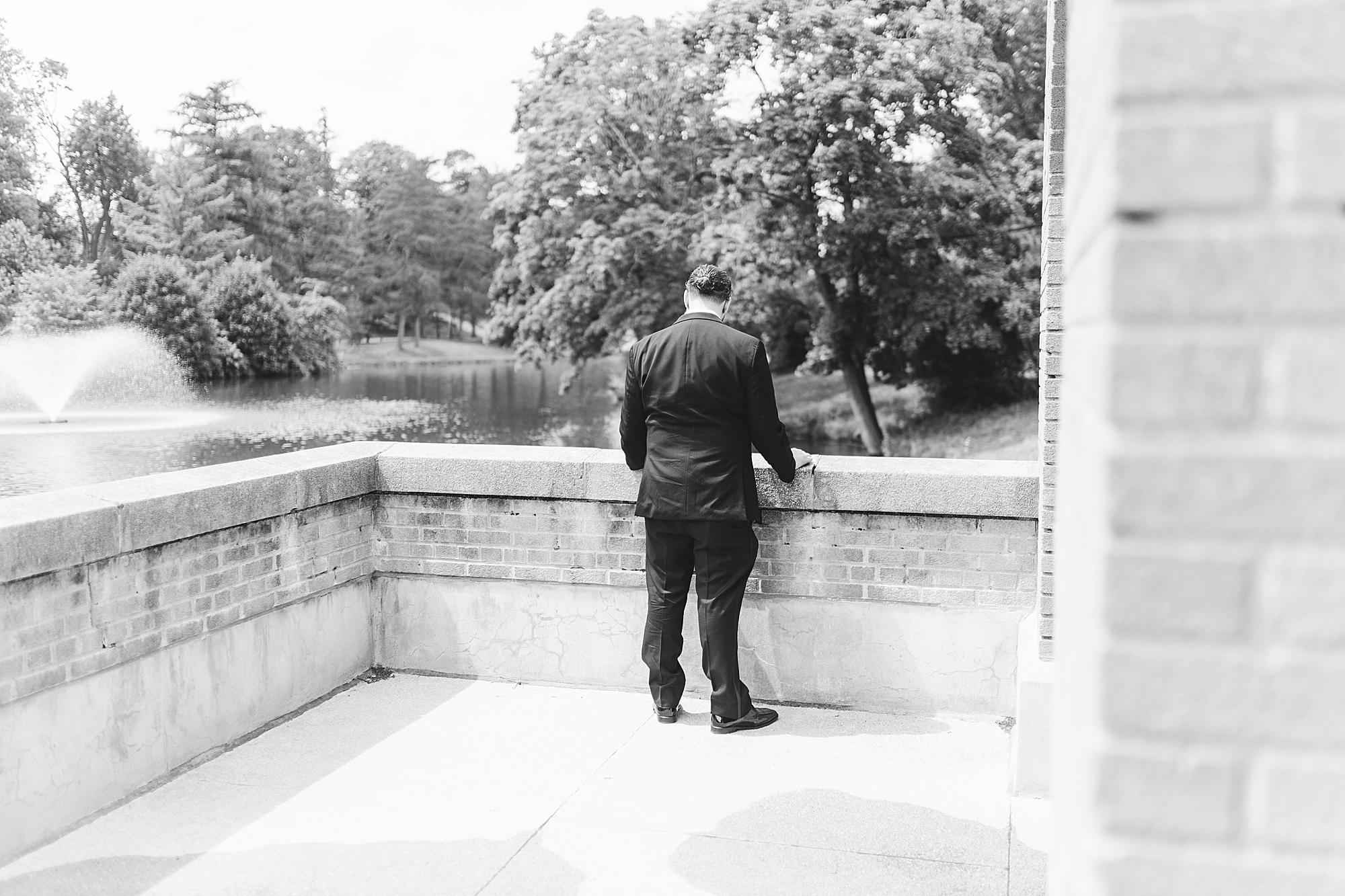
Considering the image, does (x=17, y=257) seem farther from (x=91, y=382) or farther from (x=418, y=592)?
(x=418, y=592)

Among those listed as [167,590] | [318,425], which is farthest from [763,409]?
[318,425]

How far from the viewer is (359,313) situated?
73125 millimetres

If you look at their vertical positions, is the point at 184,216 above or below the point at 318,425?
above

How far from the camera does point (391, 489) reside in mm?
6164

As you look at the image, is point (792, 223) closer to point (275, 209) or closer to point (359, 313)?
point (275, 209)

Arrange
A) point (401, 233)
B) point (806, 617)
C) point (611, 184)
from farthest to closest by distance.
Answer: point (401, 233)
point (611, 184)
point (806, 617)

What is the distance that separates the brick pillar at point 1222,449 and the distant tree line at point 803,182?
2285 cm

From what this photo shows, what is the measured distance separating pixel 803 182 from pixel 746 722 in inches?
809

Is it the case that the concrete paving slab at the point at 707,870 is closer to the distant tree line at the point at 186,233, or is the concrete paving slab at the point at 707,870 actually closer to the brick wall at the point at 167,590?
the brick wall at the point at 167,590

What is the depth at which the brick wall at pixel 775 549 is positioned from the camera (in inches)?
213

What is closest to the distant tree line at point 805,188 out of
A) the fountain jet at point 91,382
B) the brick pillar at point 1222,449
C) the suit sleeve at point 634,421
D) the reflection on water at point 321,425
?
the reflection on water at point 321,425

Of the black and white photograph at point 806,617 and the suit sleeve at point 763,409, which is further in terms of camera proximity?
the suit sleeve at point 763,409

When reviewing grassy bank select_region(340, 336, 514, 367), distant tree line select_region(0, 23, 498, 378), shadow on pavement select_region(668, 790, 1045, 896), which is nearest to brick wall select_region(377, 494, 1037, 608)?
shadow on pavement select_region(668, 790, 1045, 896)

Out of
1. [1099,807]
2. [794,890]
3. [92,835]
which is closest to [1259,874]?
[1099,807]
